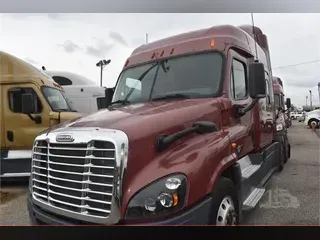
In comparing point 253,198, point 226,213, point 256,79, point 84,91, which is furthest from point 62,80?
point 253,198

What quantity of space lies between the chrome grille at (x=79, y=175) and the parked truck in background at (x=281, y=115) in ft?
6.86

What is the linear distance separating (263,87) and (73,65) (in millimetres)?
1550

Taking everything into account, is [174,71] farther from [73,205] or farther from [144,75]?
[73,205]

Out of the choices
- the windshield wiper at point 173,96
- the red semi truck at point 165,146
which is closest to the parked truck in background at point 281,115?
the red semi truck at point 165,146

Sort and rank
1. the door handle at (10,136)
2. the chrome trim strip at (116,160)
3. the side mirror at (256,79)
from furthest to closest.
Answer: the door handle at (10,136)
the side mirror at (256,79)
the chrome trim strip at (116,160)

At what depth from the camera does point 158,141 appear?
185cm

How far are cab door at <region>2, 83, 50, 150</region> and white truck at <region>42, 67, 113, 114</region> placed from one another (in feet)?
1.07

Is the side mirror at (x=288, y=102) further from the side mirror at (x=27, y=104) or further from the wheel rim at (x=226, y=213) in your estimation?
the side mirror at (x=27, y=104)

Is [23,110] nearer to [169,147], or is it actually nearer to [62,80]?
[62,80]

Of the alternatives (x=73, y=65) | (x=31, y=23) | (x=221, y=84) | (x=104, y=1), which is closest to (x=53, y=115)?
(x=73, y=65)

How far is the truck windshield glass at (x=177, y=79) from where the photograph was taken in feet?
7.57
